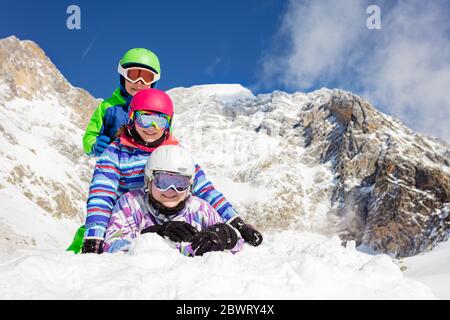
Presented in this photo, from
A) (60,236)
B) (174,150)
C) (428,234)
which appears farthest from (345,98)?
(174,150)

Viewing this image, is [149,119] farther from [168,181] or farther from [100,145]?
[100,145]

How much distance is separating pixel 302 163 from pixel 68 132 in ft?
315

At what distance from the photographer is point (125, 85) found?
23.9ft

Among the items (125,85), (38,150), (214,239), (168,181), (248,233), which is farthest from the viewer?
(38,150)

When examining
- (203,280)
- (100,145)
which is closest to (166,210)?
(100,145)

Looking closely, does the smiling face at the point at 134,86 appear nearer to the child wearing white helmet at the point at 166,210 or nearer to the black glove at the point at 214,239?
the child wearing white helmet at the point at 166,210

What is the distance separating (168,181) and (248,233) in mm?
1376

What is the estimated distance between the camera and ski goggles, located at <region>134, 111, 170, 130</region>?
19.1 ft

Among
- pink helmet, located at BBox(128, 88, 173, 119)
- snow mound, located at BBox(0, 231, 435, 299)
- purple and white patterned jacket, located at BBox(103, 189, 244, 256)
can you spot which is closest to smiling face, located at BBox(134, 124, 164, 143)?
pink helmet, located at BBox(128, 88, 173, 119)

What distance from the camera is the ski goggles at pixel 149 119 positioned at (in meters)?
5.82

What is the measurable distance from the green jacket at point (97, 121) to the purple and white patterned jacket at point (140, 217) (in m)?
1.77

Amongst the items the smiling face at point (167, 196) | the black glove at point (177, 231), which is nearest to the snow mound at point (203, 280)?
the black glove at point (177, 231)

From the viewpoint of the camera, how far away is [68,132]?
115250mm

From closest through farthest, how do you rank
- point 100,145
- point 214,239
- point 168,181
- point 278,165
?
1. point 214,239
2. point 168,181
3. point 100,145
4. point 278,165
